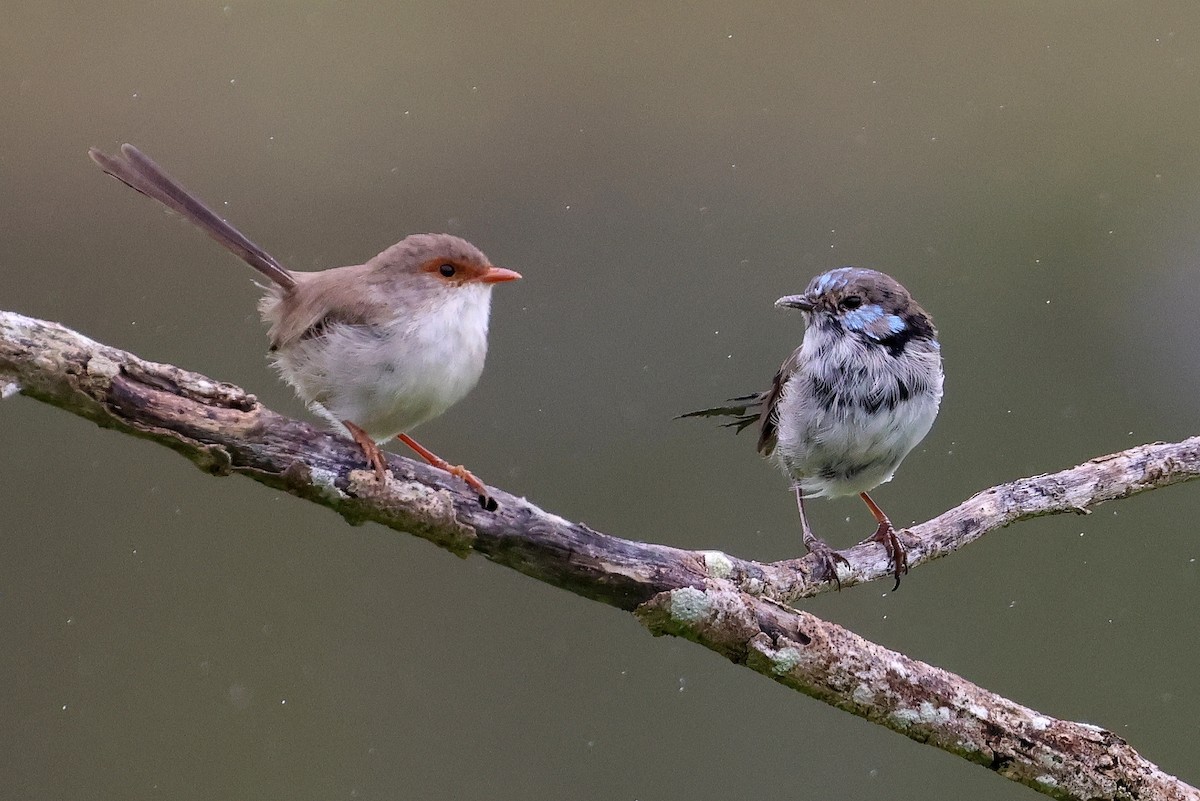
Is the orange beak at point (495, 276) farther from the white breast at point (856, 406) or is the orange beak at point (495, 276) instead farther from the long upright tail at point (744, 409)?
the long upright tail at point (744, 409)

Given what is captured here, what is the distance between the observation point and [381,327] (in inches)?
107

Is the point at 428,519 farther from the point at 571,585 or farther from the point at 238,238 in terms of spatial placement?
the point at 238,238

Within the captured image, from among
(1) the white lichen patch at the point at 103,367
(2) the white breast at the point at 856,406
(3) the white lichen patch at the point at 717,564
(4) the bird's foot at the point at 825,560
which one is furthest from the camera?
→ (2) the white breast at the point at 856,406

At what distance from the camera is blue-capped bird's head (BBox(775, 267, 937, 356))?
142 inches

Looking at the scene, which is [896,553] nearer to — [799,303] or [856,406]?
[856,406]

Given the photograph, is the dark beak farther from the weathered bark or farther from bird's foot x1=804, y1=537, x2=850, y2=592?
the weathered bark

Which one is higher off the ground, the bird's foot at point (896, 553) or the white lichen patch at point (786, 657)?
the bird's foot at point (896, 553)

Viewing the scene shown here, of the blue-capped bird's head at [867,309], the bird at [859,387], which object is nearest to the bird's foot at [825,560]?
the bird at [859,387]

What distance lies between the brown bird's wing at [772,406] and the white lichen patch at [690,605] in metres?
1.27

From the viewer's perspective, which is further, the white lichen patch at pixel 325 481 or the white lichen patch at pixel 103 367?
the white lichen patch at pixel 325 481

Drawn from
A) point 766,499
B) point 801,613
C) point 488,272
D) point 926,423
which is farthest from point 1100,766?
point 766,499

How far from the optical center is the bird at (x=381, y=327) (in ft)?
8.78

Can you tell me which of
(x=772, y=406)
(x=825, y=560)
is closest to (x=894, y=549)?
(x=825, y=560)

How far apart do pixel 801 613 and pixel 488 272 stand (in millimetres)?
1205
